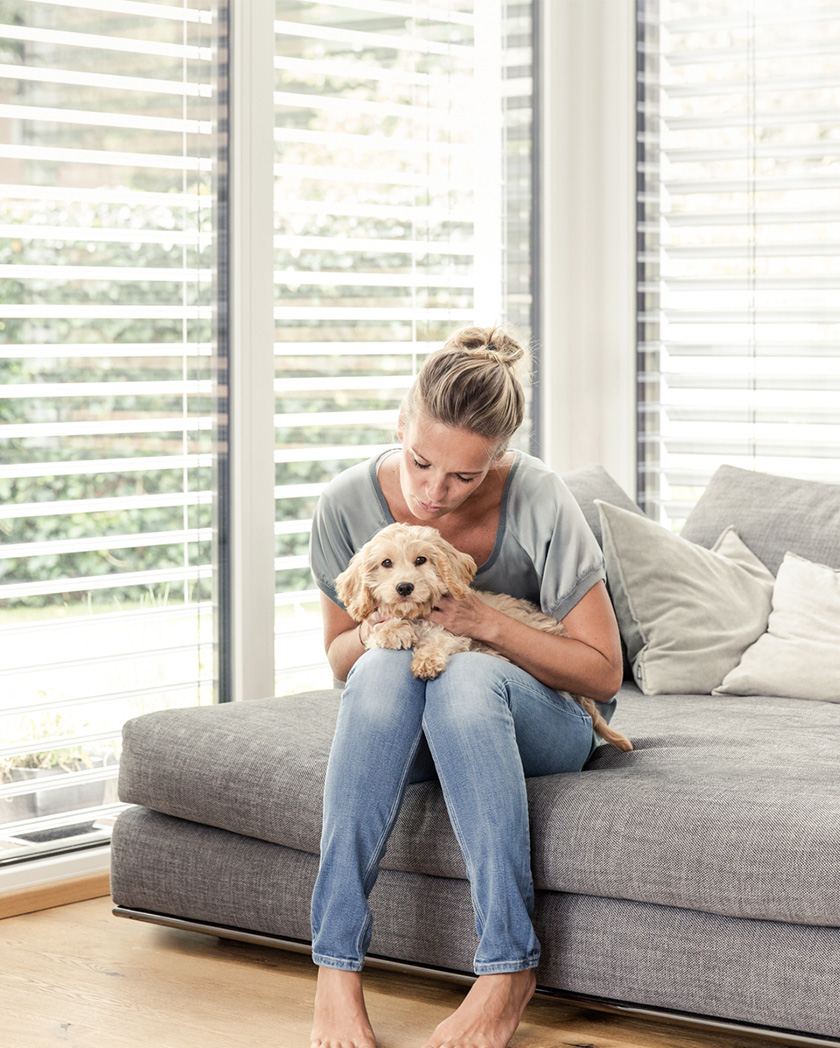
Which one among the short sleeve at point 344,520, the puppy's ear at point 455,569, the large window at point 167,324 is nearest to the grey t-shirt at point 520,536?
the short sleeve at point 344,520

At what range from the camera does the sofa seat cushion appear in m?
1.91

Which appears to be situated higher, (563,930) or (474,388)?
(474,388)

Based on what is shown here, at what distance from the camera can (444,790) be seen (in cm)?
201

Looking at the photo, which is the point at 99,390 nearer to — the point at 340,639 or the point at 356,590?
the point at 340,639

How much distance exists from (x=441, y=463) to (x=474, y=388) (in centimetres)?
13

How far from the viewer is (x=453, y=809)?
2.00 meters

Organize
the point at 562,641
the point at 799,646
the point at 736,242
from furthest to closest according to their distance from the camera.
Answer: the point at 736,242
the point at 799,646
the point at 562,641

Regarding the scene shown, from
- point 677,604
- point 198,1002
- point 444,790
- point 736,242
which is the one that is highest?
point 736,242

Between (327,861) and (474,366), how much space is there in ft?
2.57

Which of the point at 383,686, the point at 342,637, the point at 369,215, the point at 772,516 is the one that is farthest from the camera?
the point at 369,215

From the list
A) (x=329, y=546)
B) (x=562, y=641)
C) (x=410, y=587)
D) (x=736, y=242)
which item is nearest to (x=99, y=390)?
(x=329, y=546)

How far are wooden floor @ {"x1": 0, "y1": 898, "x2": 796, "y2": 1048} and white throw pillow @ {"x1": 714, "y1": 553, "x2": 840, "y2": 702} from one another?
90 centimetres

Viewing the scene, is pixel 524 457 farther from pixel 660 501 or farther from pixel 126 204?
pixel 660 501

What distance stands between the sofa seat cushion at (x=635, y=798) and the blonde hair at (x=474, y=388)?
0.58 metres
